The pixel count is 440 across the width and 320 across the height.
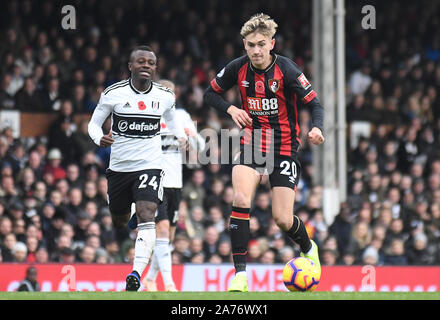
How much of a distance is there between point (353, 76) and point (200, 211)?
6.00m

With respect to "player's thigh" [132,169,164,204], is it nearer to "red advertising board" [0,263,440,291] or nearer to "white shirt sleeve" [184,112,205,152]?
"white shirt sleeve" [184,112,205,152]

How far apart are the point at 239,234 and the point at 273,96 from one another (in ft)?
4.38

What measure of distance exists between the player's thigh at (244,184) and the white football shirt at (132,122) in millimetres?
887

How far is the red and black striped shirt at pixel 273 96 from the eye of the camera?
9062mm

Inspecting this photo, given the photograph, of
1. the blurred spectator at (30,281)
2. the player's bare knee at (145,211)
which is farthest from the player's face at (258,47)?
the blurred spectator at (30,281)

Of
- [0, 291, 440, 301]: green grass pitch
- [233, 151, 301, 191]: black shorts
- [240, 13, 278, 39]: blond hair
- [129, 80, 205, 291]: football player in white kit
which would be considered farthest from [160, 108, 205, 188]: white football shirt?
[0, 291, 440, 301]: green grass pitch

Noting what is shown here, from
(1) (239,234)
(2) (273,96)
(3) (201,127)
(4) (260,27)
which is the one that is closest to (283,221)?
(1) (239,234)

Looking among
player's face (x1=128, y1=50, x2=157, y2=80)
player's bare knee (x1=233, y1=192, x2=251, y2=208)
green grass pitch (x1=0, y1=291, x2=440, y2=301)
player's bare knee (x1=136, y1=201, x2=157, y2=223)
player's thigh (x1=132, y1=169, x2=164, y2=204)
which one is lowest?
green grass pitch (x1=0, y1=291, x2=440, y2=301)

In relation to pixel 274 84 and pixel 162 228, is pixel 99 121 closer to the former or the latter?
pixel 274 84

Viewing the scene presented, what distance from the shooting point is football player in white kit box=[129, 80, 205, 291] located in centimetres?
1094

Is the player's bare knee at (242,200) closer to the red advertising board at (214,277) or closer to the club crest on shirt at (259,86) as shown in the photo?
the club crest on shirt at (259,86)

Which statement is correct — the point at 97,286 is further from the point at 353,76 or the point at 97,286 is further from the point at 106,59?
the point at 353,76

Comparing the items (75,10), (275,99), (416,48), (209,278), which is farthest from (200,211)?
(416,48)

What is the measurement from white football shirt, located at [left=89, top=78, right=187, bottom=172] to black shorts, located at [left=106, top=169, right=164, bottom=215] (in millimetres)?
63
